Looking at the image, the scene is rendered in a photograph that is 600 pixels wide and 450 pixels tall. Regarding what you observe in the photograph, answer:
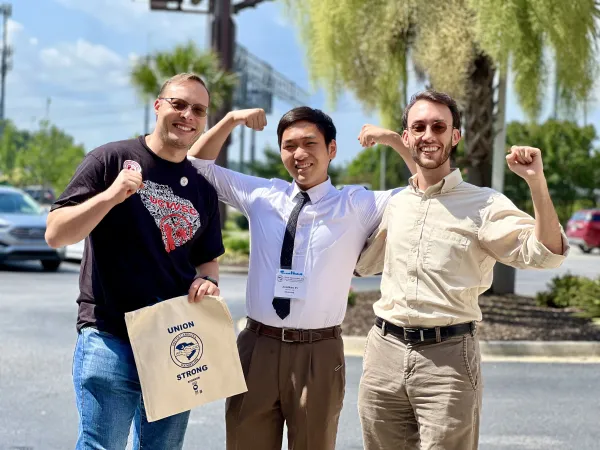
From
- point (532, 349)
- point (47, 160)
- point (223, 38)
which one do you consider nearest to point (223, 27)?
point (223, 38)

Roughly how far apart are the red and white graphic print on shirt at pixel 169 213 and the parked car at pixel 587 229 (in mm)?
29781

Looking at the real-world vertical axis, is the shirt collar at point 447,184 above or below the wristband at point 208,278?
above

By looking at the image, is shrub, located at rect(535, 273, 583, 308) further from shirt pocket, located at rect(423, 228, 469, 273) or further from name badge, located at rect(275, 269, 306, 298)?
name badge, located at rect(275, 269, 306, 298)

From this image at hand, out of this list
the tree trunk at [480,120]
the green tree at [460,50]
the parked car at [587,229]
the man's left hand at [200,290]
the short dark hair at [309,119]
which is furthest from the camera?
the parked car at [587,229]

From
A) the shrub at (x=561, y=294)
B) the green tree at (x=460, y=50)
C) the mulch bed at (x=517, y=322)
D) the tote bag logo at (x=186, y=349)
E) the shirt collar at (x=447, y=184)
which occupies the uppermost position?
the green tree at (x=460, y=50)

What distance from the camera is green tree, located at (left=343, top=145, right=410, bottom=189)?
5025cm

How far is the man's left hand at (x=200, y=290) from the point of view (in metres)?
3.49

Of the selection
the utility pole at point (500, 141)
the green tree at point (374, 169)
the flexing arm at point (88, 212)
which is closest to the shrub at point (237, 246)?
the utility pole at point (500, 141)

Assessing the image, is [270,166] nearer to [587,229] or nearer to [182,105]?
[587,229]

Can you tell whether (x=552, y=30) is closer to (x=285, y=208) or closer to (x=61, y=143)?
(x=285, y=208)

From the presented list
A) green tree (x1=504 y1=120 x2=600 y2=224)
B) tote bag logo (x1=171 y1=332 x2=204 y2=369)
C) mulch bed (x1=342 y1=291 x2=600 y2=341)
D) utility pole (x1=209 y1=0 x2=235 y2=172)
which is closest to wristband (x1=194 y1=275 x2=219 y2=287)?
tote bag logo (x1=171 y1=332 x2=204 y2=369)

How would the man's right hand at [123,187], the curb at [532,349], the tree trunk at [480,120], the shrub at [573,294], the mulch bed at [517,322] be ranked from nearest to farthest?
the man's right hand at [123,187] < the curb at [532,349] < the mulch bed at [517,322] < the shrub at [573,294] < the tree trunk at [480,120]

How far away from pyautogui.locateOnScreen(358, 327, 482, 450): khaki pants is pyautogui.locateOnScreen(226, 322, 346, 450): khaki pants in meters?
0.17

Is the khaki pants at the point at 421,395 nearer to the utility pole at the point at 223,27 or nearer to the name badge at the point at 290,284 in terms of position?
the name badge at the point at 290,284
